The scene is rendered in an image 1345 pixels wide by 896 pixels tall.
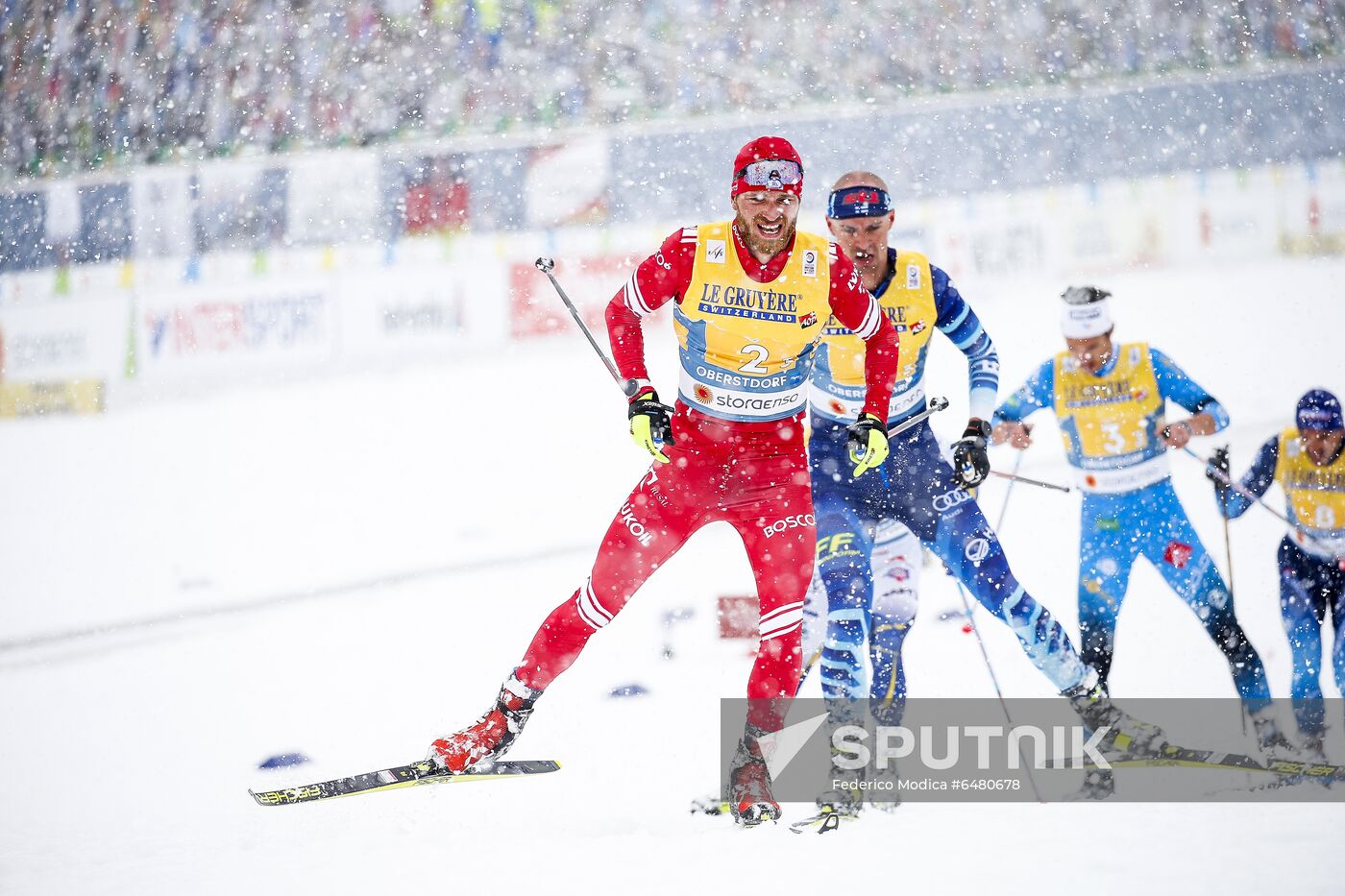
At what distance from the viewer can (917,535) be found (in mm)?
5137

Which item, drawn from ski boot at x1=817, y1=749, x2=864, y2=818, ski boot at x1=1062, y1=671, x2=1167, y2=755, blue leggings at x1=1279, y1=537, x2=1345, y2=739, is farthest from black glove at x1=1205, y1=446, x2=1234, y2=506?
ski boot at x1=817, y1=749, x2=864, y2=818

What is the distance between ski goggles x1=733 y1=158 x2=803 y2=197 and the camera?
14.1ft

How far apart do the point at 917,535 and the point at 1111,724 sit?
1.08 m

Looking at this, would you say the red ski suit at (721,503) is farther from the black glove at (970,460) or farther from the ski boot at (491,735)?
the black glove at (970,460)

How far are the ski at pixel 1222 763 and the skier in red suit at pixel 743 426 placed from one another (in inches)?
59.8

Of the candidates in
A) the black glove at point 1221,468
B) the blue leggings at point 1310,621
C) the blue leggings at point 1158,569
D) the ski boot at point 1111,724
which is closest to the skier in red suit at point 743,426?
the ski boot at point 1111,724

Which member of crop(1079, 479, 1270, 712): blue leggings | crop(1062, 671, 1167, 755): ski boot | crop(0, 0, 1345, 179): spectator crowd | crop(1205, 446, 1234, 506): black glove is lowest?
crop(1062, 671, 1167, 755): ski boot

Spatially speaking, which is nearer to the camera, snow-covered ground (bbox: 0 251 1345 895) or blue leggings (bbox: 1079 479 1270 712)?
snow-covered ground (bbox: 0 251 1345 895)

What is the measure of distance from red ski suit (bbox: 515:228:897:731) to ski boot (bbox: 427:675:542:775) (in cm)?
7

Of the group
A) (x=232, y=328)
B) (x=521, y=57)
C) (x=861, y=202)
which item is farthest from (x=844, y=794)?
(x=521, y=57)

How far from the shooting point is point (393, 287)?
1577cm

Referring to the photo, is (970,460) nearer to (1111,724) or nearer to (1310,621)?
(1111,724)

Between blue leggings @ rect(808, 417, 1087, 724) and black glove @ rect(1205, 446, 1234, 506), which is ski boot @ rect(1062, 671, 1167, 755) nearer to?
blue leggings @ rect(808, 417, 1087, 724)

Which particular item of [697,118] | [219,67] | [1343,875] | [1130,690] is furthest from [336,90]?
[1343,875]
